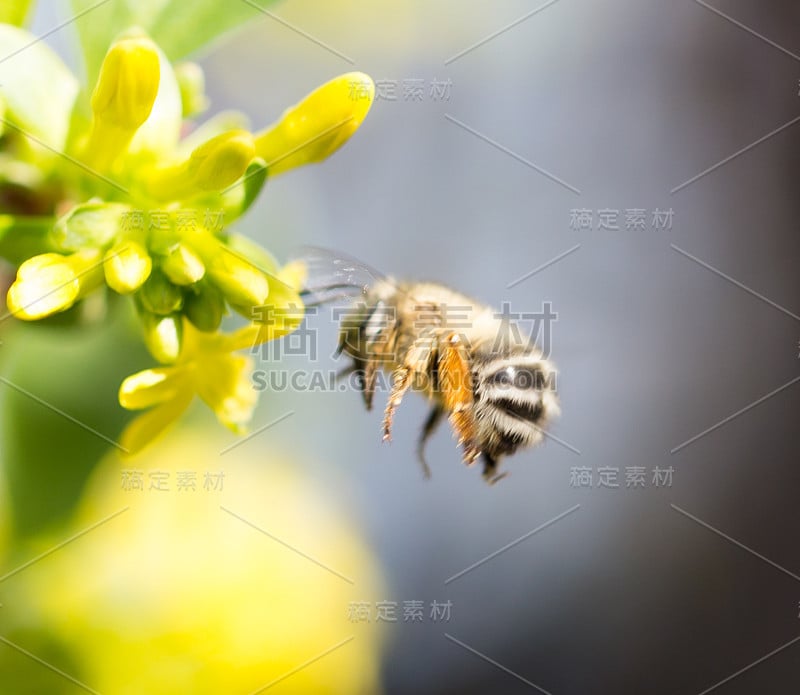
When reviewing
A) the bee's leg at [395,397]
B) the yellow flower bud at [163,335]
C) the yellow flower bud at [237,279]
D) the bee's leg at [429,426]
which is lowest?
the bee's leg at [429,426]

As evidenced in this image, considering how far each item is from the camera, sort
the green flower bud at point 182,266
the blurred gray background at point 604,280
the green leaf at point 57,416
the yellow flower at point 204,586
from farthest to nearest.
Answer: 1. the blurred gray background at point 604,280
2. the yellow flower at point 204,586
3. the green leaf at point 57,416
4. the green flower bud at point 182,266

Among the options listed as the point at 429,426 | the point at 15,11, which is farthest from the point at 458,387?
the point at 15,11

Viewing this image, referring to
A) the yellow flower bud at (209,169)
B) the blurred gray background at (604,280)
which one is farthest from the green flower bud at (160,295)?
the blurred gray background at (604,280)

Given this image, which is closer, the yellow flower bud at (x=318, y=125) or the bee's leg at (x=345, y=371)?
the yellow flower bud at (x=318, y=125)

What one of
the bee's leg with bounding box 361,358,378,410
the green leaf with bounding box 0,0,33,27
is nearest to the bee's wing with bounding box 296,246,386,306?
the bee's leg with bounding box 361,358,378,410

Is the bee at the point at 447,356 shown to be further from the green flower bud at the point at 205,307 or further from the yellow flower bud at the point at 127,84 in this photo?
the yellow flower bud at the point at 127,84

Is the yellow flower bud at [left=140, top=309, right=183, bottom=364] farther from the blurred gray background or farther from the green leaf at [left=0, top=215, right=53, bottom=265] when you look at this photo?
the blurred gray background
